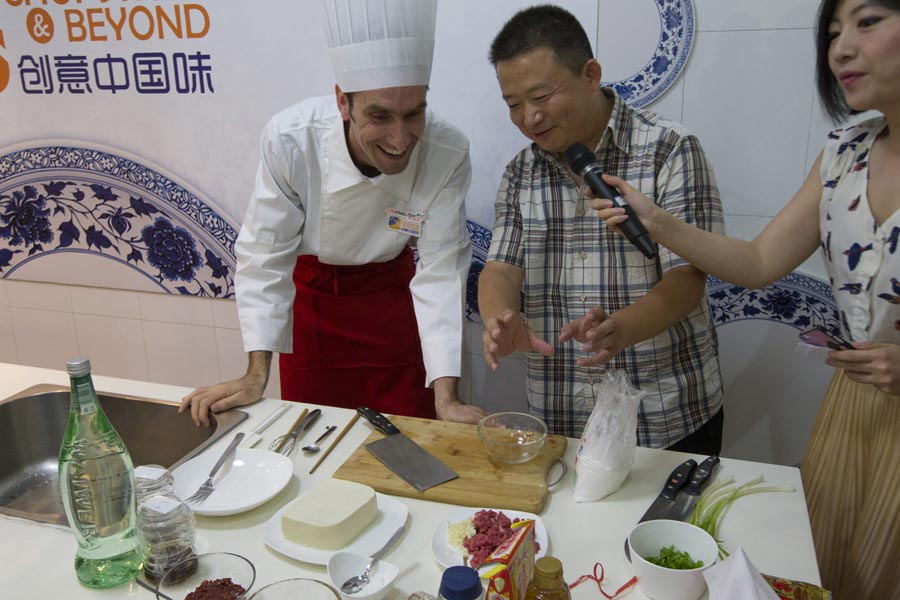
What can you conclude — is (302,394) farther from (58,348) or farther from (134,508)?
(58,348)

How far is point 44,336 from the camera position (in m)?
3.17

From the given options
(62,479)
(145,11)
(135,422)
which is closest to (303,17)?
(145,11)

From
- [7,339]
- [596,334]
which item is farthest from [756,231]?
[7,339]

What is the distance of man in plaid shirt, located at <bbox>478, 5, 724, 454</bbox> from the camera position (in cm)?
156

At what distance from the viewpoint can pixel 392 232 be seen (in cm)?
197

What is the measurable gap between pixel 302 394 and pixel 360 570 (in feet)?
3.69

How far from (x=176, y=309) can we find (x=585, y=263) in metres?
1.87

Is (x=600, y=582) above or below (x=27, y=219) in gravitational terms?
below

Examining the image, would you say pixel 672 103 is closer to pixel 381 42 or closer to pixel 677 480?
pixel 381 42

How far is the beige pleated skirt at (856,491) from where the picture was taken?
4.21 ft

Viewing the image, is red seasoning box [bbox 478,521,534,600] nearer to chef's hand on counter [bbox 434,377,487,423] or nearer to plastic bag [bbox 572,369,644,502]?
plastic bag [bbox 572,369,644,502]

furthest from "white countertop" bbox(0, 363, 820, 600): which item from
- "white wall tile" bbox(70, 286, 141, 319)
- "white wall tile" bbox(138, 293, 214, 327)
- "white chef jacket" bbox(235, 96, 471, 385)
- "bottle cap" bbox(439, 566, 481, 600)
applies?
"white wall tile" bbox(70, 286, 141, 319)

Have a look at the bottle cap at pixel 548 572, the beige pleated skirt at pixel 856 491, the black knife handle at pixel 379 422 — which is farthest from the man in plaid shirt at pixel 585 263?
the bottle cap at pixel 548 572

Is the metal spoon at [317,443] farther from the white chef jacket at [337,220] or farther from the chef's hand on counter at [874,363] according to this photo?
the chef's hand on counter at [874,363]
